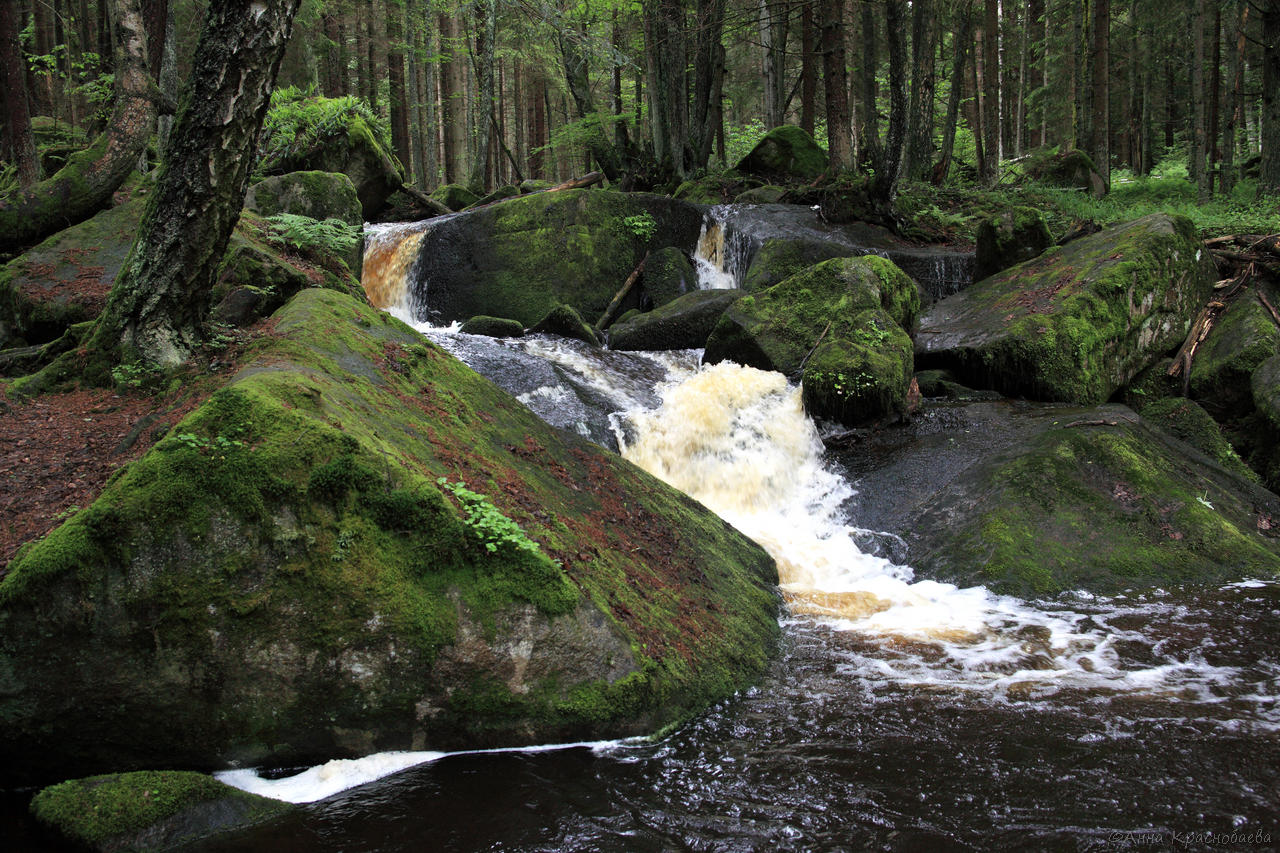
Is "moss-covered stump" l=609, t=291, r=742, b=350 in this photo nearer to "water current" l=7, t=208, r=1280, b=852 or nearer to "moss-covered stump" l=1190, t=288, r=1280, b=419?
"water current" l=7, t=208, r=1280, b=852

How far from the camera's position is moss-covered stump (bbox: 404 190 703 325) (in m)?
14.2

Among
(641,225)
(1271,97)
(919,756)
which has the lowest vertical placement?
(919,756)

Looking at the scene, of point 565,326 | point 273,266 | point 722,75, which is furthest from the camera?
point 722,75

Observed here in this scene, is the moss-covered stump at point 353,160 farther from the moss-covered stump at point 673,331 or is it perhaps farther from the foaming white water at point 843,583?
the foaming white water at point 843,583

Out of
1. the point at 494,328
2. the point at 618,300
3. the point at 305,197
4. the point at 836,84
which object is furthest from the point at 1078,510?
the point at 836,84

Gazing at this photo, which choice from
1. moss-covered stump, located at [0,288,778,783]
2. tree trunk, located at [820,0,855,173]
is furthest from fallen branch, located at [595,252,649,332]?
moss-covered stump, located at [0,288,778,783]

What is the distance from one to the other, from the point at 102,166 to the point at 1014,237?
1307 centimetres

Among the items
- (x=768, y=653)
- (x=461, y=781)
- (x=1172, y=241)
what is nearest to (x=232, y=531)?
(x=461, y=781)

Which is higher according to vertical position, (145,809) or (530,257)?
(530,257)

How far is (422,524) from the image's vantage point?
3857mm

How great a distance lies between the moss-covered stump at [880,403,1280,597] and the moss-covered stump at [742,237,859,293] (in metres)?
5.67

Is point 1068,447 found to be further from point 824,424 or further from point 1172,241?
point 1172,241

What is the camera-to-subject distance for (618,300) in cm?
1432

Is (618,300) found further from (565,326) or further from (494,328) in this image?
(494,328)
